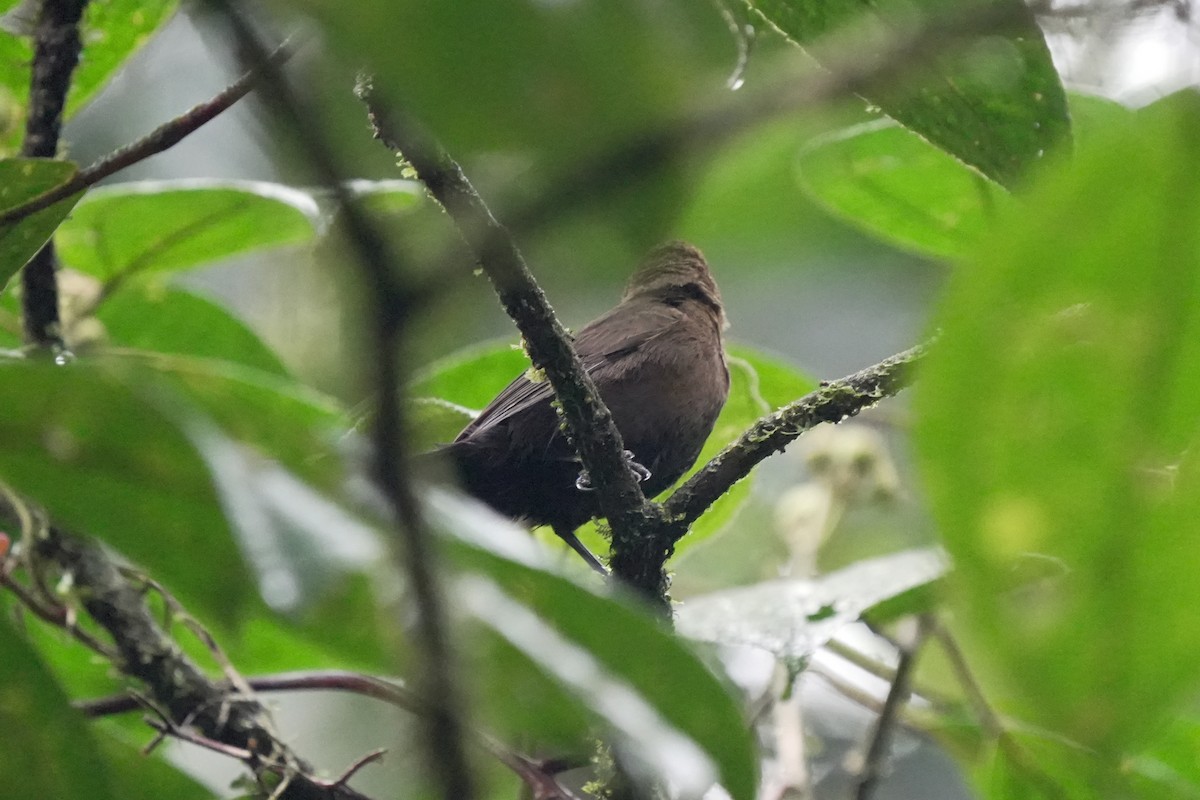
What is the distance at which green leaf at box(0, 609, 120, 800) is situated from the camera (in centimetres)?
150

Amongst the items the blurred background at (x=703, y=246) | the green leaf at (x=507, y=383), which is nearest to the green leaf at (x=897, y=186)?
the blurred background at (x=703, y=246)

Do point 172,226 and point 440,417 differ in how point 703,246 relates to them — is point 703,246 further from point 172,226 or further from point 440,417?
point 172,226

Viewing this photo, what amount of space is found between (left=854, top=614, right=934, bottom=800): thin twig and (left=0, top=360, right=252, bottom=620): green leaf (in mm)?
1117

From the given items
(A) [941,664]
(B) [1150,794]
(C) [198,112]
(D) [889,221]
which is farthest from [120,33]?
(A) [941,664]

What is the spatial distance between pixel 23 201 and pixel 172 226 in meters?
0.94

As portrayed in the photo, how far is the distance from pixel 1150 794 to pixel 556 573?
1.30 meters

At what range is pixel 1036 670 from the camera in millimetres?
813

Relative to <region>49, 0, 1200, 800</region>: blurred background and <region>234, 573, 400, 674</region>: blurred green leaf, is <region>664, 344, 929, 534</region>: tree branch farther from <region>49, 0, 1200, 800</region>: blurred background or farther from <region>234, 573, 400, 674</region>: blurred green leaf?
<region>234, 573, 400, 674</region>: blurred green leaf

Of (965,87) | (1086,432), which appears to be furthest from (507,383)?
(1086,432)

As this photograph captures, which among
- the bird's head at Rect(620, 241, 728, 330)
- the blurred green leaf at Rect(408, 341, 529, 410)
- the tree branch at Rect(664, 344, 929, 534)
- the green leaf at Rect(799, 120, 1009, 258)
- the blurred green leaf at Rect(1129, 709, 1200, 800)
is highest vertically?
the bird's head at Rect(620, 241, 728, 330)

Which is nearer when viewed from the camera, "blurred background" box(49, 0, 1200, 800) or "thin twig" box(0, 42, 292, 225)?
"blurred background" box(49, 0, 1200, 800)

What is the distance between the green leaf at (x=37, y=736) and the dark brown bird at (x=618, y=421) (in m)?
1.56

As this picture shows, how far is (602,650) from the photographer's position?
96 centimetres

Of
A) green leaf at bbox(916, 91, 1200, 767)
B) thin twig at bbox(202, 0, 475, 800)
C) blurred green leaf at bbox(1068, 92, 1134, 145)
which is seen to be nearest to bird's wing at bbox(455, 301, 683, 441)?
blurred green leaf at bbox(1068, 92, 1134, 145)
